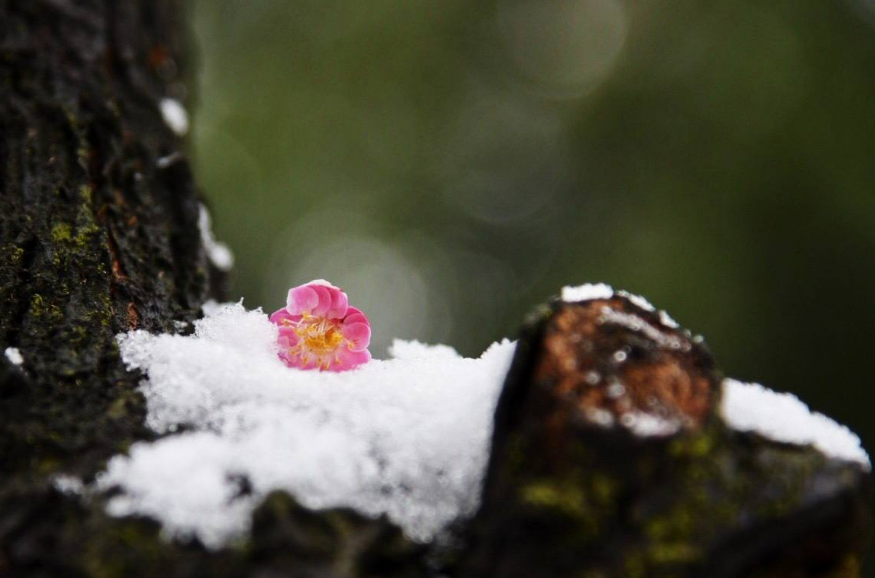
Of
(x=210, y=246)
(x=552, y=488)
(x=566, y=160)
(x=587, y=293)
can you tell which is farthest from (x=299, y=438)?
(x=566, y=160)

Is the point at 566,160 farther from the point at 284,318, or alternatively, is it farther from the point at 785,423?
the point at 785,423

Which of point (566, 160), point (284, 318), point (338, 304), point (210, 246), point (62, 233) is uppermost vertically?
point (566, 160)

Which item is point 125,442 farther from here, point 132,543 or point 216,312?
point 216,312

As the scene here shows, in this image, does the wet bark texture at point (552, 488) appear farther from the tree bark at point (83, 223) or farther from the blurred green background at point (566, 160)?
the blurred green background at point (566, 160)

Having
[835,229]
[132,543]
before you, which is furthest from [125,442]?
[835,229]

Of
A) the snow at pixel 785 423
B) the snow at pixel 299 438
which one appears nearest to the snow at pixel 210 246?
the snow at pixel 299 438

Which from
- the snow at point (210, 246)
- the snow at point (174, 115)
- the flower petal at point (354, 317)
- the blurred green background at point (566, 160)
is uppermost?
the blurred green background at point (566, 160)
